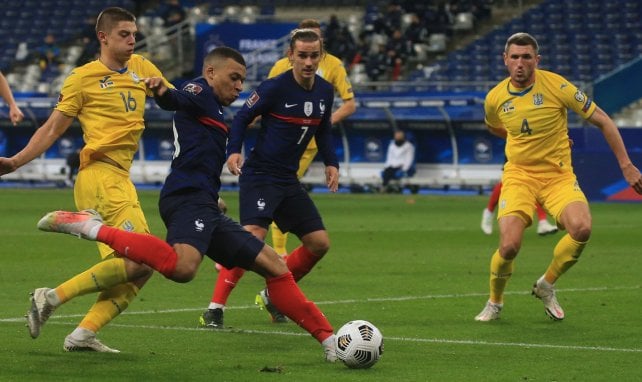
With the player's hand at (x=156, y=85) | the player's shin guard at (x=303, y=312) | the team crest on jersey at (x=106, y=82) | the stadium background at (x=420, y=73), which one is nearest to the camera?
the player's hand at (x=156, y=85)

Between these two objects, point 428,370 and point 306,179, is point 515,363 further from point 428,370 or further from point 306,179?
point 306,179

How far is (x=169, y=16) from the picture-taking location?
1695 inches

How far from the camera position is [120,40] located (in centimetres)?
954

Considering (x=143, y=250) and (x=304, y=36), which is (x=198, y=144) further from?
(x=304, y=36)

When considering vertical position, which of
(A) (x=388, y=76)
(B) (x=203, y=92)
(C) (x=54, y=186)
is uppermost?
(B) (x=203, y=92)

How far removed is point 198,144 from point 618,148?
3.68 m

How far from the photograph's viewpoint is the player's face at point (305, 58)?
1073 cm

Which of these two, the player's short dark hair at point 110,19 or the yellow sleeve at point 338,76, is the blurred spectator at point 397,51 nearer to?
the yellow sleeve at point 338,76

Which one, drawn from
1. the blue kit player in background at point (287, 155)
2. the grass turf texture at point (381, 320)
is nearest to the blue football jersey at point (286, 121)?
the blue kit player in background at point (287, 155)

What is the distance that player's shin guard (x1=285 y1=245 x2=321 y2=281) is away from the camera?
11.2m

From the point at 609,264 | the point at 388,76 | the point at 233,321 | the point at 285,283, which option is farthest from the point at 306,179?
the point at 285,283

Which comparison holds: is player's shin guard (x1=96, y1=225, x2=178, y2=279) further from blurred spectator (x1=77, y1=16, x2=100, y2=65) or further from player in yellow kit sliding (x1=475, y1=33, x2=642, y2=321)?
blurred spectator (x1=77, y1=16, x2=100, y2=65)

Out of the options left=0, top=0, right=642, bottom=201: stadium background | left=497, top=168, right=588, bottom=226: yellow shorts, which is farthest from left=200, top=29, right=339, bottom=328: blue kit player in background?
left=0, top=0, right=642, bottom=201: stadium background

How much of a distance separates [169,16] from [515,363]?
116 ft
